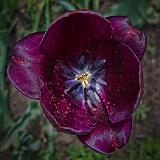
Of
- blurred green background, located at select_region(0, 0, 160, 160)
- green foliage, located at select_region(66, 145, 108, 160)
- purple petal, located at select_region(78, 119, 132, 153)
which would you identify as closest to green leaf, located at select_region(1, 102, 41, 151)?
blurred green background, located at select_region(0, 0, 160, 160)

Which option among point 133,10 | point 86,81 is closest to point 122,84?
point 86,81

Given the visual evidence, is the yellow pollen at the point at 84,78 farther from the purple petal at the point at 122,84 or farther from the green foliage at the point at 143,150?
the green foliage at the point at 143,150

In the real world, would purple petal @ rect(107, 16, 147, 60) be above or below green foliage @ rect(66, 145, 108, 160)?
above

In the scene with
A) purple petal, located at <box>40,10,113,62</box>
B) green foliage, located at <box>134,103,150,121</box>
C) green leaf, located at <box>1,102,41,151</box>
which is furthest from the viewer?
green foliage, located at <box>134,103,150,121</box>

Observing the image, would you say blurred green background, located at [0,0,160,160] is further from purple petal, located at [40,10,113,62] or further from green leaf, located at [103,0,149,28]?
purple petal, located at [40,10,113,62]


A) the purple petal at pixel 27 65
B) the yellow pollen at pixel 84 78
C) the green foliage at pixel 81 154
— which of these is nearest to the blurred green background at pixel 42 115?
the green foliage at pixel 81 154

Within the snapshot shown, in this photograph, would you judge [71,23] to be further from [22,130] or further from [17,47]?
[22,130]

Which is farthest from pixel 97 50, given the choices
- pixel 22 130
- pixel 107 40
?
pixel 22 130
